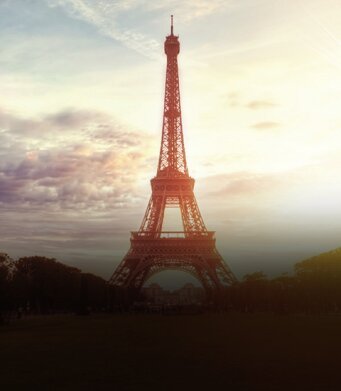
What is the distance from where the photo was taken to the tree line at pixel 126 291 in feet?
217

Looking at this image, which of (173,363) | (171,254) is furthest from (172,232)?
(173,363)

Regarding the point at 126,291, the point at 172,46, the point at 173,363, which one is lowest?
the point at 173,363

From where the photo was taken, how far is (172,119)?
8875 centimetres

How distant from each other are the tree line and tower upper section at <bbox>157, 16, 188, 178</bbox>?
19.7 metres

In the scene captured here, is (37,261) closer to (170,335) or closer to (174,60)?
(174,60)

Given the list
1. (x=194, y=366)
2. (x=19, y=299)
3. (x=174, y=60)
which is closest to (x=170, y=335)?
(x=194, y=366)

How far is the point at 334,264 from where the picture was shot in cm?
7294

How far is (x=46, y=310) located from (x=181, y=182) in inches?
1079

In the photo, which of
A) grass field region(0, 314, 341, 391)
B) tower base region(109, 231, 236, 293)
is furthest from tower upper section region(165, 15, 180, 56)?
grass field region(0, 314, 341, 391)

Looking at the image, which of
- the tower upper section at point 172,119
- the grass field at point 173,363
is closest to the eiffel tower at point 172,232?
the tower upper section at point 172,119

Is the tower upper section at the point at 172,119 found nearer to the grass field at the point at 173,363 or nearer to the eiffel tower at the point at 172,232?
the eiffel tower at the point at 172,232

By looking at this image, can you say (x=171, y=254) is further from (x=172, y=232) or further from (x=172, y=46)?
(x=172, y=46)

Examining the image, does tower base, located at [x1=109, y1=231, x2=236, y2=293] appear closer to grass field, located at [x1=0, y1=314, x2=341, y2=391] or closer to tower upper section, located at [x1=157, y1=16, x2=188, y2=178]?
tower upper section, located at [x1=157, y1=16, x2=188, y2=178]

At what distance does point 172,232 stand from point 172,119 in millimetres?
17995
